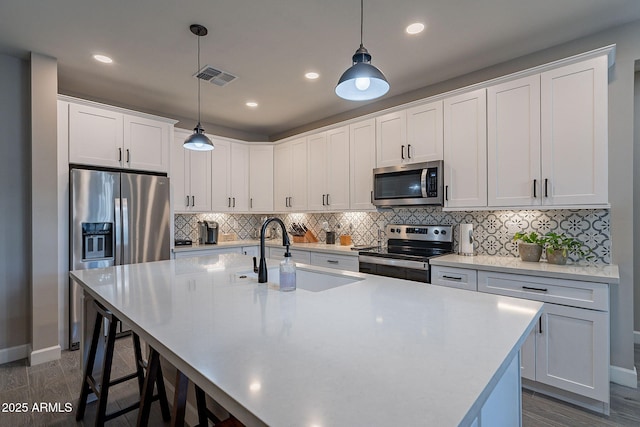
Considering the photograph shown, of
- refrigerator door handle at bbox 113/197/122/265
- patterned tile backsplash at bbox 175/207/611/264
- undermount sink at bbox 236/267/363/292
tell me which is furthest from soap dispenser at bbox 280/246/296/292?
refrigerator door handle at bbox 113/197/122/265

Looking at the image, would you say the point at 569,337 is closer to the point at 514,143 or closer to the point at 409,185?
the point at 514,143

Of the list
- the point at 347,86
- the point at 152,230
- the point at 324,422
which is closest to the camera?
the point at 324,422

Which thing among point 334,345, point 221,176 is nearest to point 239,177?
point 221,176

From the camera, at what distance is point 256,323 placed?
1148mm

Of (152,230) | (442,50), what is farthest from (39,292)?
(442,50)

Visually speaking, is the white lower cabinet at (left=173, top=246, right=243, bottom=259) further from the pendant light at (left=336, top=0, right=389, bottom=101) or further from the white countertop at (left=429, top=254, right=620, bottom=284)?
the pendant light at (left=336, top=0, right=389, bottom=101)

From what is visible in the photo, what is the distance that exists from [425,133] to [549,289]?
1732mm

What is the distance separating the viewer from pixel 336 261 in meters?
3.69

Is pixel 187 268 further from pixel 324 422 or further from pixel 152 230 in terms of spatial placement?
pixel 324 422

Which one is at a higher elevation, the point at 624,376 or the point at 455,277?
the point at 455,277

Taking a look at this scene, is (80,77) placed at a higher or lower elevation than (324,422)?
higher

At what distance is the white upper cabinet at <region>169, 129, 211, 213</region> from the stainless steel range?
239 centimetres

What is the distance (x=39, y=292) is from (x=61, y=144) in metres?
1.38

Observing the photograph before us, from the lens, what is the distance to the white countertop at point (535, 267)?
6.77ft
